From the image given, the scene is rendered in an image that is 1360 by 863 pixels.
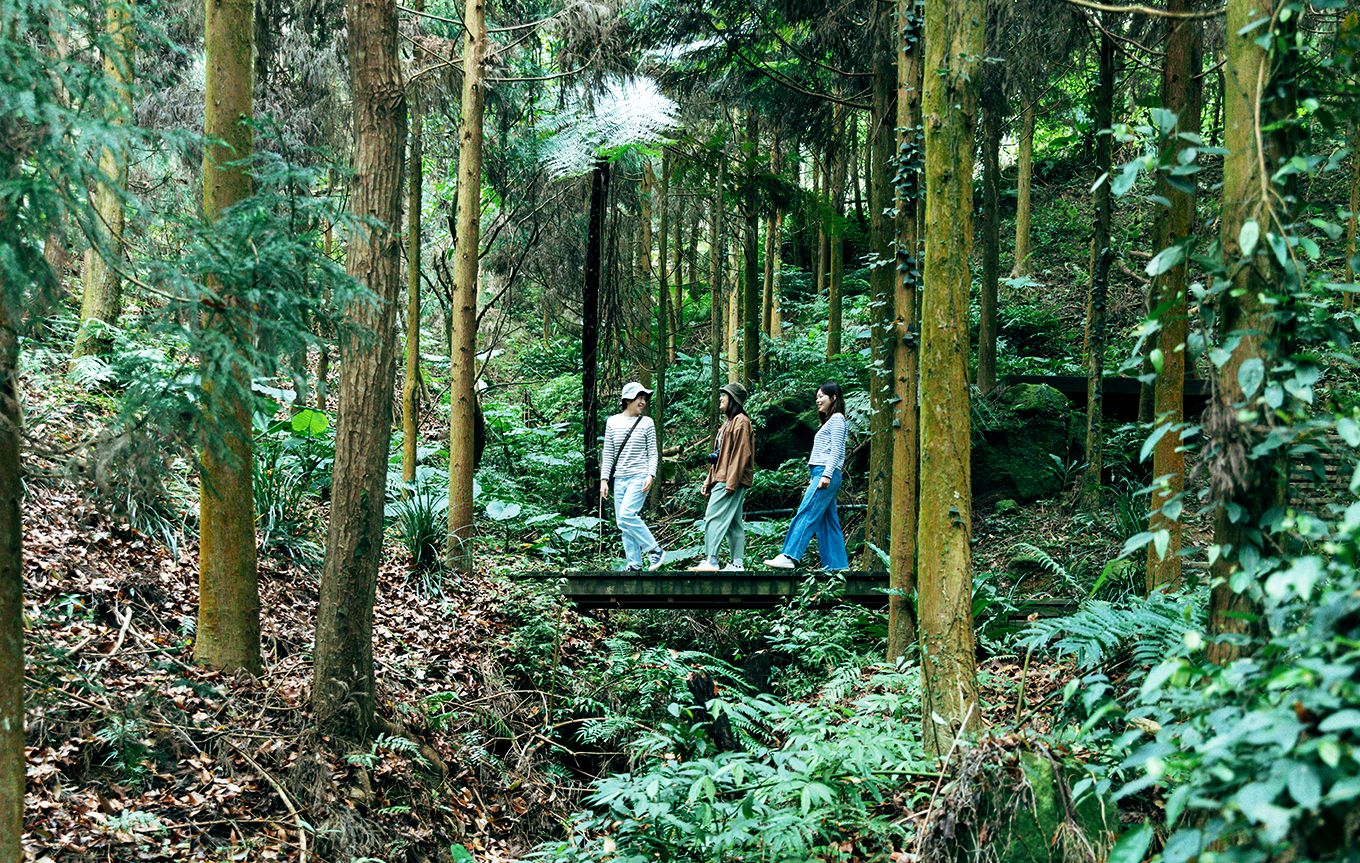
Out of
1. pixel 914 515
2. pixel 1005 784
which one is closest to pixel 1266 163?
pixel 1005 784

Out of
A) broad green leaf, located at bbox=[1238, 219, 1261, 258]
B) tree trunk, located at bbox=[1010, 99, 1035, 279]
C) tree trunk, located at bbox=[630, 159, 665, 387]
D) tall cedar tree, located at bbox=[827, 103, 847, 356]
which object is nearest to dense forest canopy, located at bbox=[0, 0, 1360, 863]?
broad green leaf, located at bbox=[1238, 219, 1261, 258]

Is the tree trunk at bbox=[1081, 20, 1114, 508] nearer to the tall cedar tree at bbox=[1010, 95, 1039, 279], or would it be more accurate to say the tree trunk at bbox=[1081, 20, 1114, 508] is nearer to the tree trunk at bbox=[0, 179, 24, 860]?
the tall cedar tree at bbox=[1010, 95, 1039, 279]

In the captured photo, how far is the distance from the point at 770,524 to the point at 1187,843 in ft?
35.7

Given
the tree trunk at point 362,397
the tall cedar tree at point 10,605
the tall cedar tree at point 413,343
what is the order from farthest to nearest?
the tall cedar tree at point 413,343 → the tree trunk at point 362,397 → the tall cedar tree at point 10,605

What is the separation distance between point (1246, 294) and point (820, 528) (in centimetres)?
732

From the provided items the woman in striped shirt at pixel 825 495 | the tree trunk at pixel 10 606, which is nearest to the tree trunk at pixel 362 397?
the tree trunk at pixel 10 606

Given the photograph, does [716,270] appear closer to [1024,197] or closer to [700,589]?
[700,589]

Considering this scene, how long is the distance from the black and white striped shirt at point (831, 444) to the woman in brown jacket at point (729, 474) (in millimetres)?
693

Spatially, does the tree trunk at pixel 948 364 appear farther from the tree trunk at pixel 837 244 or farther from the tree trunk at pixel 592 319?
the tree trunk at pixel 837 244

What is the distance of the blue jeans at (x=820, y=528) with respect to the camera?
1005cm

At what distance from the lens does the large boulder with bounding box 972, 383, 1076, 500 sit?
1376cm

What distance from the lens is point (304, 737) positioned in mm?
6355

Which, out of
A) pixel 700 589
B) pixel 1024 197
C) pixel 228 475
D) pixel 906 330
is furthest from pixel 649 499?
pixel 1024 197

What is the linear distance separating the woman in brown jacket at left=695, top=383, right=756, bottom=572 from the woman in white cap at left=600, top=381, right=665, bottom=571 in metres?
0.65
